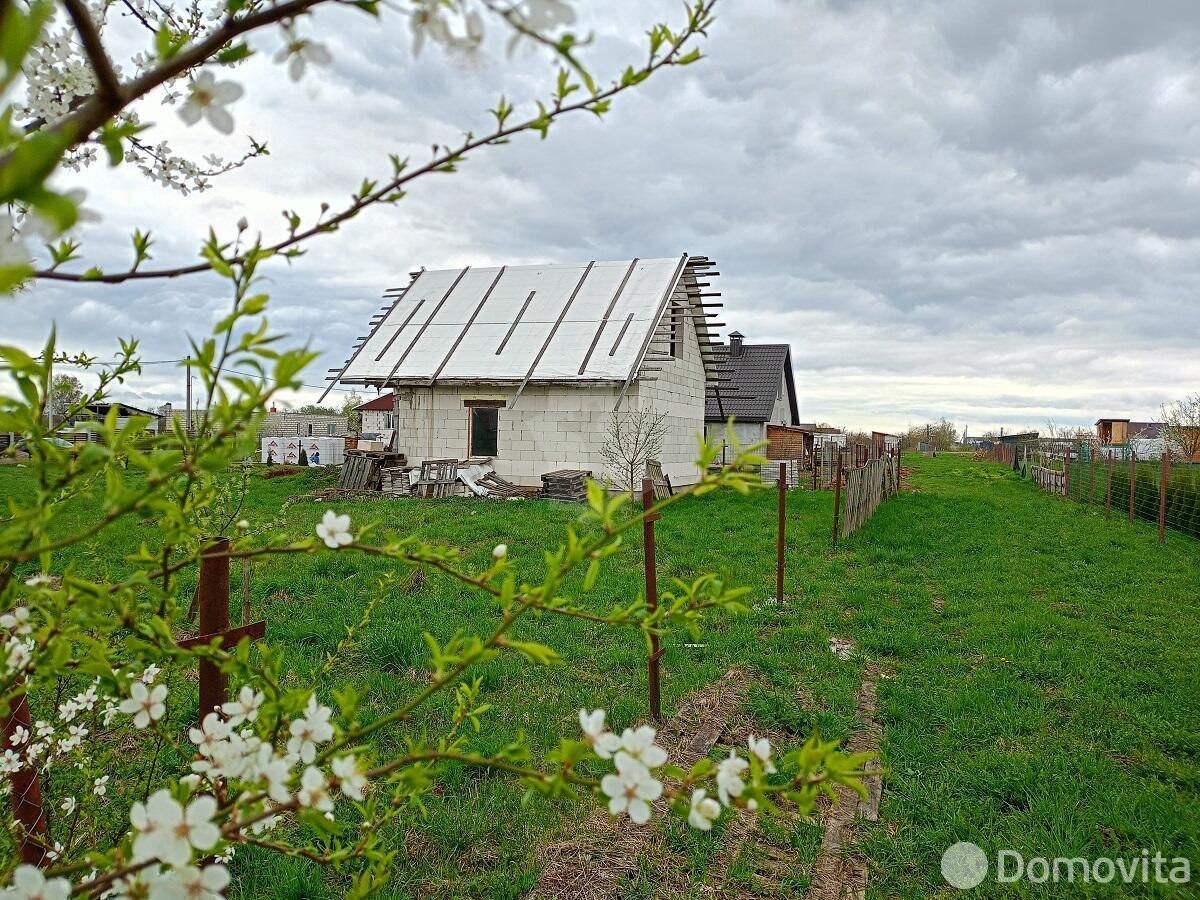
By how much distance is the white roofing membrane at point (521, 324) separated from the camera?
1525 centimetres

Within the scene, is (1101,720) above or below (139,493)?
below

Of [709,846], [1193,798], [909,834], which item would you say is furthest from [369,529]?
[1193,798]

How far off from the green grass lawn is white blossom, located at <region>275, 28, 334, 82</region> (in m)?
0.77

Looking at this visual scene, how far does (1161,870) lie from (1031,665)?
252cm

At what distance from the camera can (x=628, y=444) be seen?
47.5 feet

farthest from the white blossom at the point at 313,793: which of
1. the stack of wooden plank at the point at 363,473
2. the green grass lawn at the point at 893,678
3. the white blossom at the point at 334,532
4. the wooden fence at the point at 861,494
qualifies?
the stack of wooden plank at the point at 363,473

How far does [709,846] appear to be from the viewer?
125 inches

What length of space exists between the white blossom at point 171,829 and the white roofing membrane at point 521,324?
44.4 feet

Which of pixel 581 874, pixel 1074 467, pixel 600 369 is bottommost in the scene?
pixel 581 874

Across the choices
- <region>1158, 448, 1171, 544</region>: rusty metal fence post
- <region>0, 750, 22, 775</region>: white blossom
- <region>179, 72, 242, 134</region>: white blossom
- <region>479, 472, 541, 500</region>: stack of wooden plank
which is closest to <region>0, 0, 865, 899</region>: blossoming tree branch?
<region>179, 72, 242, 134</region>: white blossom

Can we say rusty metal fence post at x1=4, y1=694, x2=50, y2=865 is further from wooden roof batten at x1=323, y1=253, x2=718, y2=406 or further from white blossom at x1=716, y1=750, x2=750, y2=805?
wooden roof batten at x1=323, y1=253, x2=718, y2=406

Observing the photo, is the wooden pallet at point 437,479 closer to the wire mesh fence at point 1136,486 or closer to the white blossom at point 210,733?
the wire mesh fence at point 1136,486

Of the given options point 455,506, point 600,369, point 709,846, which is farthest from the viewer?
point 600,369

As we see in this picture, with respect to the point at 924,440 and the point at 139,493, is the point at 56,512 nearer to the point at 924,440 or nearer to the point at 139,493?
the point at 139,493
